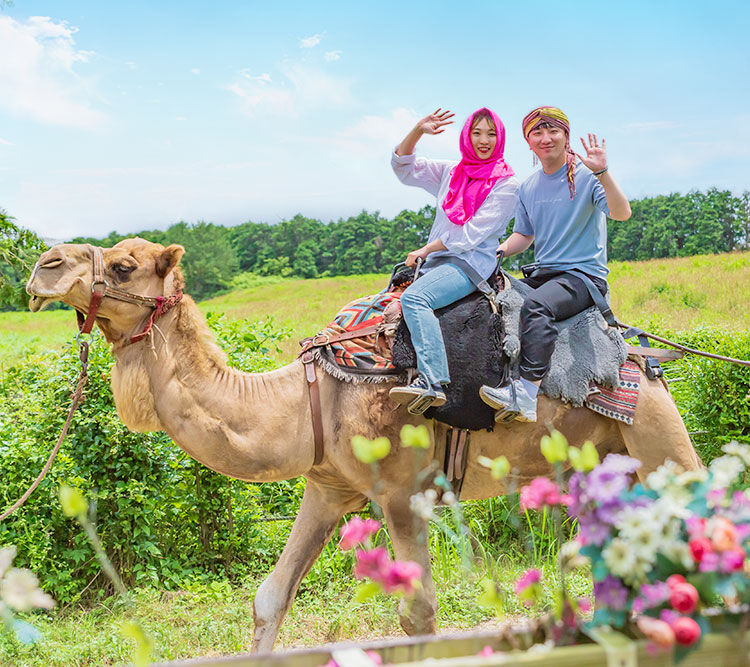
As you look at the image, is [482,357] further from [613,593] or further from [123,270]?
[613,593]

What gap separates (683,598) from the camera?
160cm

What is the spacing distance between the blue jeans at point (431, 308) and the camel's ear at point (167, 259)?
3.55 feet

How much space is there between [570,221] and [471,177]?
0.54 m

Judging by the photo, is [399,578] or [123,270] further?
[123,270]

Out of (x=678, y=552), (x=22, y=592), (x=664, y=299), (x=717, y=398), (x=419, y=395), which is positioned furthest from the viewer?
(x=664, y=299)

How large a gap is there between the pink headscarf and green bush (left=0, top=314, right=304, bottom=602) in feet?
8.84

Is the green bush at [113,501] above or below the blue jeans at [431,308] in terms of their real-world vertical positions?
→ below

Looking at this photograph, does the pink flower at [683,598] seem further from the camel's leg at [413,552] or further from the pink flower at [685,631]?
the camel's leg at [413,552]

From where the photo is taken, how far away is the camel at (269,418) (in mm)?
3625

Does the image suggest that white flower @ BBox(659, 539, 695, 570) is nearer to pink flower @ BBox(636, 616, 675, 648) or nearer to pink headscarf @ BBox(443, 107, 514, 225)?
pink flower @ BBox(636, 616, 675, 648)

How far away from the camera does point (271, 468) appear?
3689 millimetres

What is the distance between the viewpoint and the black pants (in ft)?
12.0

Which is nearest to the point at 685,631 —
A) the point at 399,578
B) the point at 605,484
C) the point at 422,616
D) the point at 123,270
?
the point at 605,484

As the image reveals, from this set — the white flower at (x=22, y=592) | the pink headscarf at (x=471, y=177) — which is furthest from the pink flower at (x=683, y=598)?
the pink headscarf at (x=471, y=177)
